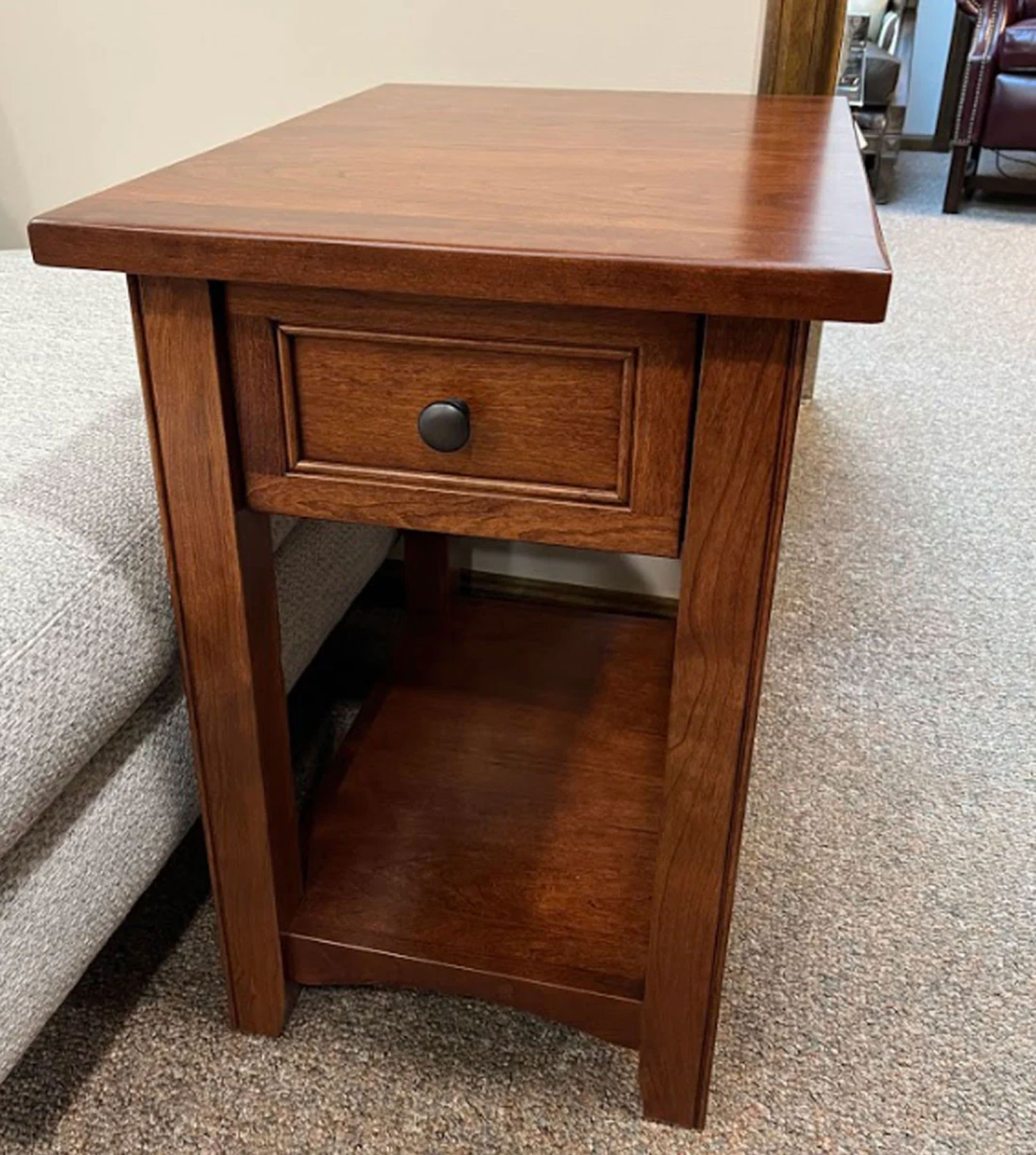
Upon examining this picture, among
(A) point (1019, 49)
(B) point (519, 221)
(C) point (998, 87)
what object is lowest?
(C) point (998, 87)

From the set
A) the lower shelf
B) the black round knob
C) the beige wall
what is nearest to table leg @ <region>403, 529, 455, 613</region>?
the lower shelf

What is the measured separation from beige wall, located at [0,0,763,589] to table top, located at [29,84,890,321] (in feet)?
1.13

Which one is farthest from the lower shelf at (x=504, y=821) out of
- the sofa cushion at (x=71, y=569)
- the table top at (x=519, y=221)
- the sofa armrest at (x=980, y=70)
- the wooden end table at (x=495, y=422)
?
the sofa armrest at (x=980, y=70)

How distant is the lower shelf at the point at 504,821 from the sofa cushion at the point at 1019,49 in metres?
2.70

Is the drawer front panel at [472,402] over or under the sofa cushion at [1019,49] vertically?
over

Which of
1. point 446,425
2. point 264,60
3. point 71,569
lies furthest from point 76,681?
point 264,60

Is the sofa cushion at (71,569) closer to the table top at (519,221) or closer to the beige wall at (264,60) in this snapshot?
the table top at (519,221)

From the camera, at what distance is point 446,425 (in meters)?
0.63

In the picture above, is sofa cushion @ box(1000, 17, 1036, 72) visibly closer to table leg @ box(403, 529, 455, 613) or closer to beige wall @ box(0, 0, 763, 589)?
beige wall @ box(0, 0, 763, 589)

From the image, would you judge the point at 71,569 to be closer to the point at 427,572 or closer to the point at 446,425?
the point at 446,425

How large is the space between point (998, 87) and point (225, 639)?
326 cm

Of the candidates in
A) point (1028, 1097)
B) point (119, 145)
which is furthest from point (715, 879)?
point (119, 145)

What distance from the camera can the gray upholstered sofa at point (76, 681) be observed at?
69cm

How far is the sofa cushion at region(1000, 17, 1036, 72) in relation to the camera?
315cm
